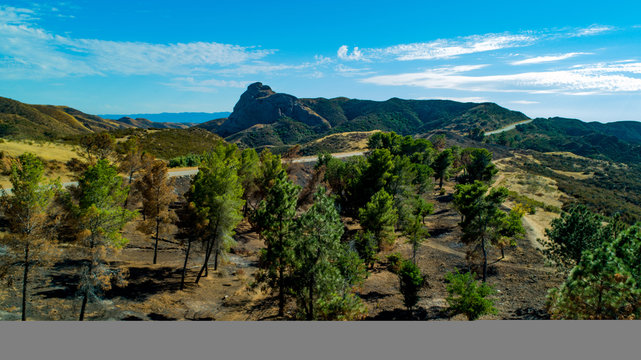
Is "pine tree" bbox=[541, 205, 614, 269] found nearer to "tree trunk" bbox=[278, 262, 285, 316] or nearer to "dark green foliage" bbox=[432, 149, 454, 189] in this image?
"tree trunk" bbox=[278, 262, 285, 316]

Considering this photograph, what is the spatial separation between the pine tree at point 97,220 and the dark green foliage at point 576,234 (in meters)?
25.9

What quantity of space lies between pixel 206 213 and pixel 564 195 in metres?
66.2

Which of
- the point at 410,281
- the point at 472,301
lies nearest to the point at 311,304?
the point at 410,281

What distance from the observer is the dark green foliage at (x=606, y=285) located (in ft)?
28.1

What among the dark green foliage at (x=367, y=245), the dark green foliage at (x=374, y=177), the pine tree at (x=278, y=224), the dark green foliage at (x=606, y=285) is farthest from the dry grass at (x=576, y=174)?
the pine tree at (x=278, y=224)

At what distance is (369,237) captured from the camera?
2472 cm

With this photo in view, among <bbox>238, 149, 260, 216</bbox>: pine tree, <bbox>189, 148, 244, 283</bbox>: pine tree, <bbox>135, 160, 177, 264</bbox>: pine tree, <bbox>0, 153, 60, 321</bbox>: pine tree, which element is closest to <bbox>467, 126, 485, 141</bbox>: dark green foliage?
<bbox>238, 149, 260, 216</bbox>: pine tree

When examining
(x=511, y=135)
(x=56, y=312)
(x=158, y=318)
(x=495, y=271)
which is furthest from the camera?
(x=511, y=135)

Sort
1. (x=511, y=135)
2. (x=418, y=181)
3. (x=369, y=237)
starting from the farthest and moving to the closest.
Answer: (x=511, y=135), (x=418, y=181), (x=369, y=237)

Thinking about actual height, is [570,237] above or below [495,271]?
above

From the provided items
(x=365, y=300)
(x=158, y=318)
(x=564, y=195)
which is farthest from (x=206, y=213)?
(x=564, y=195)

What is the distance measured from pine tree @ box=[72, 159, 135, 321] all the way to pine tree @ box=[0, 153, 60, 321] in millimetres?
1222

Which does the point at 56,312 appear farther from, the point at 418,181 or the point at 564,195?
the point at 564,195

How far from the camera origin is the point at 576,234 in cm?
1889
